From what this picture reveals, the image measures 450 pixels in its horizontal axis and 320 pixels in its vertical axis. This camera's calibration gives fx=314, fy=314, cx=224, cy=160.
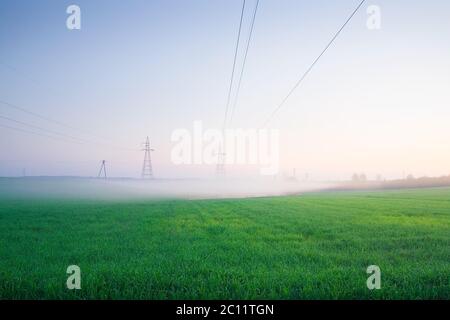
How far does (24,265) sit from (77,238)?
4314mm

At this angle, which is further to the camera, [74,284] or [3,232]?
[3,232]

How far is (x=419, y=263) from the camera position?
25.0ft

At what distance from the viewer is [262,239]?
11469 mm

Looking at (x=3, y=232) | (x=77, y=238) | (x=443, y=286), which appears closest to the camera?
(x=443, y=286)

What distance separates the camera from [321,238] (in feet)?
37.9

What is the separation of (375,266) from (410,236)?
5487 millimetres

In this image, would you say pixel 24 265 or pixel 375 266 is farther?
pixel 24 265

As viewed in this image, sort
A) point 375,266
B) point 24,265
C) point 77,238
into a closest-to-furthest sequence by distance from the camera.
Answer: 1. point 375,266
2. point 24,265
3. point 77,238

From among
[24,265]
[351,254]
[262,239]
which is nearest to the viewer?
[24,265]
